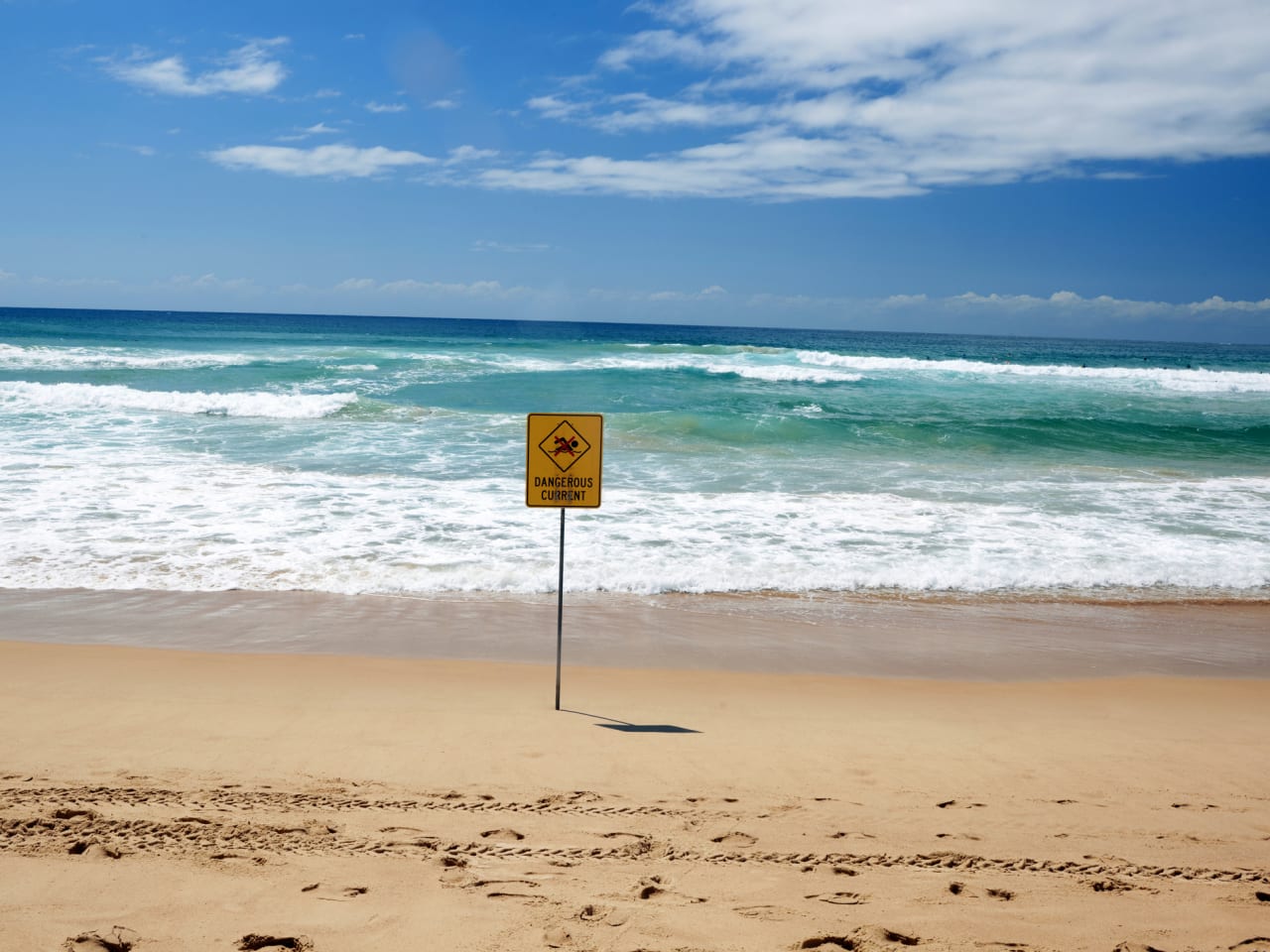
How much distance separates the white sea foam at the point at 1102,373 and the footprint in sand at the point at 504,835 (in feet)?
135

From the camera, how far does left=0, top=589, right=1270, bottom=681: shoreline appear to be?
22.1ft

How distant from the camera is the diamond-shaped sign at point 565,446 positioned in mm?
5551

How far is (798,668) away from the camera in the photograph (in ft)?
21.7

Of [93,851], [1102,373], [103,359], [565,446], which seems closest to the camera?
[93,851]

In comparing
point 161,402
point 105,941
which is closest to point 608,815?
point 105,941

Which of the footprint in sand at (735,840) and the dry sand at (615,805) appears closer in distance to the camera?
the dry sand at (615,805)

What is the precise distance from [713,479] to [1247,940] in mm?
10981

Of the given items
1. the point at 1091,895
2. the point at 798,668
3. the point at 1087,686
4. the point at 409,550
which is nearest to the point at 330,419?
the point at 409,550

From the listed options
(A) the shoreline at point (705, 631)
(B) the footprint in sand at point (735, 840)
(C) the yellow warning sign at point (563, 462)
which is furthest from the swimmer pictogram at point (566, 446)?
(B) the footprint in sand at point (735, 840)

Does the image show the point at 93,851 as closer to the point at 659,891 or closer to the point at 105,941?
the point at 105,941

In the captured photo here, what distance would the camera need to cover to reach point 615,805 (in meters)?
4.11

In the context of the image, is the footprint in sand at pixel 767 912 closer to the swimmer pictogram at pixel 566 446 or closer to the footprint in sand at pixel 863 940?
the footprint in sand at pixel 863 940

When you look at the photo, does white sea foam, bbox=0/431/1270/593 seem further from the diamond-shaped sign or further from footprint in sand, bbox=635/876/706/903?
footprint in sand, bbox=635/876/706/903

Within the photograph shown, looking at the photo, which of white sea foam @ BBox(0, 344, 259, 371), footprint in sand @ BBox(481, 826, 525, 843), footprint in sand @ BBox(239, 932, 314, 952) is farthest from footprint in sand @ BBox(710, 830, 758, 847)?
white sea foam @ BBox(0, 344, 259, 371)
